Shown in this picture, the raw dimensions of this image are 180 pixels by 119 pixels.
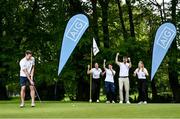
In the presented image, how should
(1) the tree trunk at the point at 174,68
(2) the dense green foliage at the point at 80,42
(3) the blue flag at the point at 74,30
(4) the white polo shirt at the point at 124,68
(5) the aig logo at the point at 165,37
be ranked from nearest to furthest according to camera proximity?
(4) the white polo shirt at the point at 124,68
(3) the blue flag at the point at 74,30
(5) the aig logo at the point at 165,37
(2) the dense green foliage at the point at 80,42
(1) the tree trunk at the point at 174,68

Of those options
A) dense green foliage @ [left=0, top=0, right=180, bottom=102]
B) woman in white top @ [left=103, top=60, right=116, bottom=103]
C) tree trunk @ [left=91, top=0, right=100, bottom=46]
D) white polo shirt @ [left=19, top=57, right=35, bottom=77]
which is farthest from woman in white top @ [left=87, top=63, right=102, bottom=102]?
tree trunk @ [left=91, top=0, right=100, bottom=46]

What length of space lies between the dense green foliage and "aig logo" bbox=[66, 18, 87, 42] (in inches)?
339

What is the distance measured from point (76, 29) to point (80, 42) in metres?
9.49

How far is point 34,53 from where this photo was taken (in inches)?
1451

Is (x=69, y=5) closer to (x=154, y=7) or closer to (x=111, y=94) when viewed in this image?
(x=154, y=7)

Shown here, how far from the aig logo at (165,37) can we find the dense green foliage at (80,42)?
8.08 meters

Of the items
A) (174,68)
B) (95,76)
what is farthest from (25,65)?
(174,68)

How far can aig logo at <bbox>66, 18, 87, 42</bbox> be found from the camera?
24672 millimetres

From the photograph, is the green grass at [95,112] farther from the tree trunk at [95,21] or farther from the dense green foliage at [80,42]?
the tree trunk at [95,21]

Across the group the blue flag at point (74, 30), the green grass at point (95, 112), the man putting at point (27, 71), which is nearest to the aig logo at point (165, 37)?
the blue flag at point (74, 30)

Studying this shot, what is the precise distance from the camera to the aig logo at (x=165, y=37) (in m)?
25.1

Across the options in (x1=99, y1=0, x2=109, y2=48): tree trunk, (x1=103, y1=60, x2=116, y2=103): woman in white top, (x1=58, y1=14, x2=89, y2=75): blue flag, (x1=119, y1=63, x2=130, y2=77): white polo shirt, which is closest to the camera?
(x1=119, y1=63, x2=130, y2=77): white polo shirt

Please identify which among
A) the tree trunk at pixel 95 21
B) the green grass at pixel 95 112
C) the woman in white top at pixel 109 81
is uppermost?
the tree trunk at pixel 95 21

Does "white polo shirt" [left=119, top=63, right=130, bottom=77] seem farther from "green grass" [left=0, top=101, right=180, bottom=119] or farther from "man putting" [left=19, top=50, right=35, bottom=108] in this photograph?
"man putting" [left=19, top=50, right=35, bottom=108]
